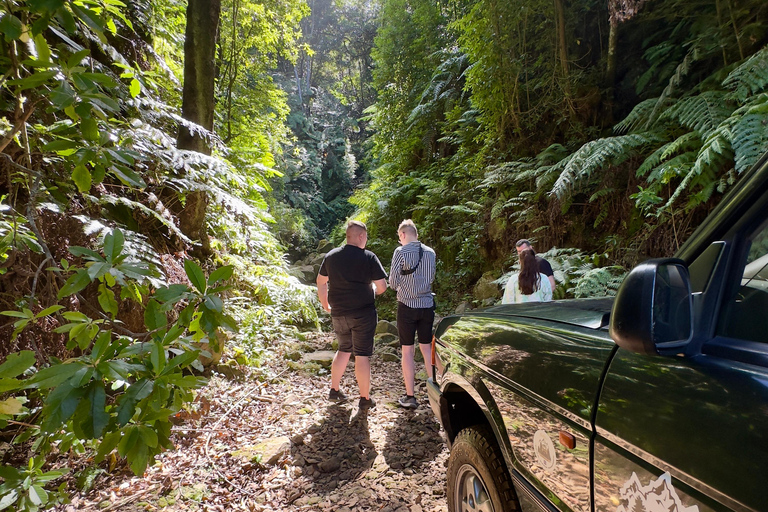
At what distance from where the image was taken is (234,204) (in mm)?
4562

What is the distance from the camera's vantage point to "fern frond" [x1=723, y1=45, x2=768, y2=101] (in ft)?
14.8

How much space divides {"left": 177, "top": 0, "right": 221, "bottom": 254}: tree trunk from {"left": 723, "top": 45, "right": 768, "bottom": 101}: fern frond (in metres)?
7.03

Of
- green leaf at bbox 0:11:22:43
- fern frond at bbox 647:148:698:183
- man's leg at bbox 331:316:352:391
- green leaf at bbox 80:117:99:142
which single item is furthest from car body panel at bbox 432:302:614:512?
fern frond at bbox 647:148:698:183

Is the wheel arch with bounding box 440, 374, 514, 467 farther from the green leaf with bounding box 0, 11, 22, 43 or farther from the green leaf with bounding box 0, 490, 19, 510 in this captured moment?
the green leaf with bounding box 0, 11, 22, 43

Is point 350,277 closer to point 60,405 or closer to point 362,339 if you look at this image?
point 362,339

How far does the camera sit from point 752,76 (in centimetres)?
465

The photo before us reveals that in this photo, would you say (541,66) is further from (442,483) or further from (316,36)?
(316,36)

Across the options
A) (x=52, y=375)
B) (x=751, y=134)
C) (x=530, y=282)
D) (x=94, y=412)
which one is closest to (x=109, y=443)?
(x=94, y=412)

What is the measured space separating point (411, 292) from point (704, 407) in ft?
11.9

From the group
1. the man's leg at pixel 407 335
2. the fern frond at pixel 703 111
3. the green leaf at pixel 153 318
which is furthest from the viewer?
the fern frond at pixel 703 111

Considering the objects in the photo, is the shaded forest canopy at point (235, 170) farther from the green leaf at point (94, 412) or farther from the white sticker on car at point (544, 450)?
the white sticker on car at point (544, 450)

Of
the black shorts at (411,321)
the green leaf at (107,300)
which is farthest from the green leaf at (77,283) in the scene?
the black shorts at (411,321)

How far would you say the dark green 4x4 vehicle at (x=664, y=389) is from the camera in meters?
0.85

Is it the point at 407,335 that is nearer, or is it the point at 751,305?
the point at 751,305
